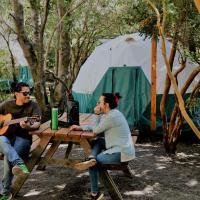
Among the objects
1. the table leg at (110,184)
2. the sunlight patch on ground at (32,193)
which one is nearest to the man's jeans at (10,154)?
the sunlight patch on ground at (32,193)

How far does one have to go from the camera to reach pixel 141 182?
5895 millimetres

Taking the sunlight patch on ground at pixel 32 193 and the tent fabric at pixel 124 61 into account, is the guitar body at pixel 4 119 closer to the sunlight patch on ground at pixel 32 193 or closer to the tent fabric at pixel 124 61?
the sunlight patch on ground at pixel 32 193

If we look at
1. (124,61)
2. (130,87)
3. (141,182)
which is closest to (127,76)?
(130,87)

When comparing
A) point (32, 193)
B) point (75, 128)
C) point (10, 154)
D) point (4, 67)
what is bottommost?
point (32, 193)

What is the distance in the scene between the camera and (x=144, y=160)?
23.8ft

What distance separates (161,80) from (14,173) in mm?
5656

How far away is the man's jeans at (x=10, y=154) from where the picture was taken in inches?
186

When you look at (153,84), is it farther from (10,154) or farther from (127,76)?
(10,154)

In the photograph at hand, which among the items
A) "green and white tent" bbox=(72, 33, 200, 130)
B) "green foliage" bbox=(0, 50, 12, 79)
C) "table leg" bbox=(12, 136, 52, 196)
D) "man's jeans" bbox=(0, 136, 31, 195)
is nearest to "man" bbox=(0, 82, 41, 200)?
"man's jeans" bbox=(0, 136, 31, 195)

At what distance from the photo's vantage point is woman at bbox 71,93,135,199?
4750 mm

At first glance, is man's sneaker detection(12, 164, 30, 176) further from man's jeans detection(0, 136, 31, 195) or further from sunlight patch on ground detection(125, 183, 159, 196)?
sunlight patch on ground detection(125, 183, 159, 196)

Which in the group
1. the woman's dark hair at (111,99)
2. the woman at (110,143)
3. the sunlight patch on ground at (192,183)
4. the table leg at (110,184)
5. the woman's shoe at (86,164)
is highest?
the woman's dark hair at (111,99)

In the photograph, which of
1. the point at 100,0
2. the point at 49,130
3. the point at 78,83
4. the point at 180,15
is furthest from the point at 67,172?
the point at 100,0

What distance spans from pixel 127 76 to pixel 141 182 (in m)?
4.10
